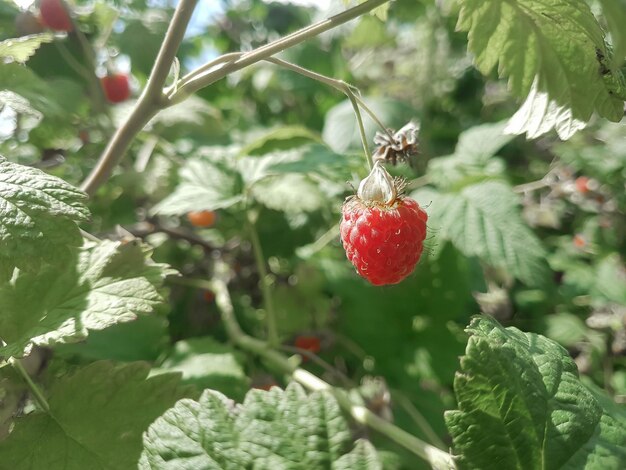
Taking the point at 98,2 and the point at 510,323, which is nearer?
the point at 510,323

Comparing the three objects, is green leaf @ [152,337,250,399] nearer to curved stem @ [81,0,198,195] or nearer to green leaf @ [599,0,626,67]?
curved stem @ [81,0,198,195]

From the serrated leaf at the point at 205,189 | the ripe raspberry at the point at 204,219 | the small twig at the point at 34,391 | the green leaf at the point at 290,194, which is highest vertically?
the serrated leaf at the point at 205,189

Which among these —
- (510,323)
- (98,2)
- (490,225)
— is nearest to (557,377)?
(490,225)

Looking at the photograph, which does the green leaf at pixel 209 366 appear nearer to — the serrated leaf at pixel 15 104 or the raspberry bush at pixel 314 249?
the raspberry bush at pixel 314 249

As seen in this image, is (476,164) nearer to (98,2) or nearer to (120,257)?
(120,257)

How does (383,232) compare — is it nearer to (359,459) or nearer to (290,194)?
(359,459)

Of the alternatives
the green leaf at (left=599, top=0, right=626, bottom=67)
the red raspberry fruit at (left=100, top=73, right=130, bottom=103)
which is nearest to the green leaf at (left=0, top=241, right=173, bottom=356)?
the green leaf at (left=599, top=0, right=626, bottom=67)

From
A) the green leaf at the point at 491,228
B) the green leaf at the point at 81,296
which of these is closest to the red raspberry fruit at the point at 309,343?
the green leaf at the point at 491,228
